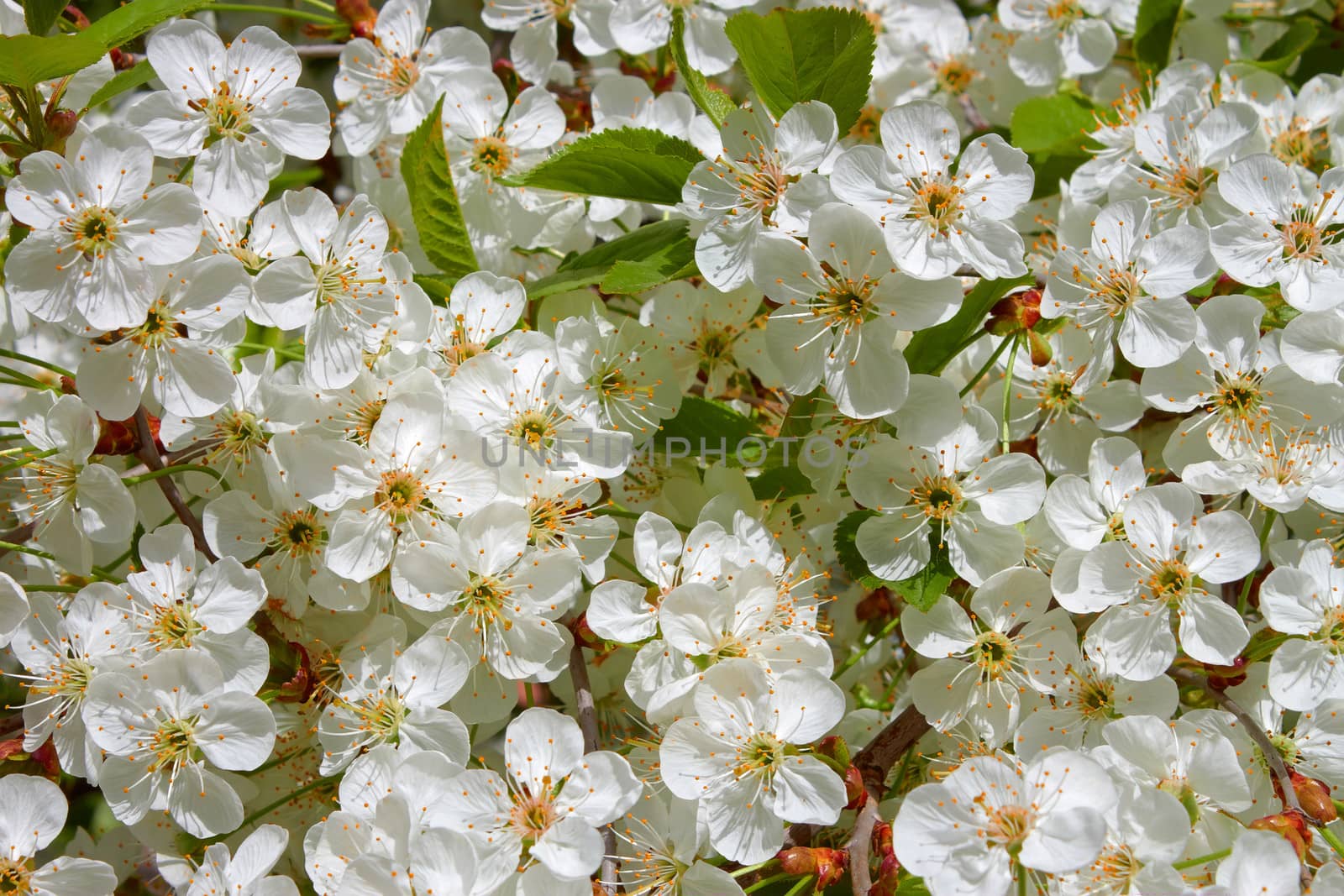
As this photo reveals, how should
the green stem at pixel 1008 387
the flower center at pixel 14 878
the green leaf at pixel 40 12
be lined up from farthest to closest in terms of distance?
the green stem at pixel 1008 387 < the green leaf at pixel 40 12 < the flower center at pixel 14 878

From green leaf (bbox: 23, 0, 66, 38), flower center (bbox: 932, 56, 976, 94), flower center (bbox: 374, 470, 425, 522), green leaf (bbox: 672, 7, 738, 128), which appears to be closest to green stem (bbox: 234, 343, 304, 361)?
flower center (bbox: 374, 470, 425, 522)

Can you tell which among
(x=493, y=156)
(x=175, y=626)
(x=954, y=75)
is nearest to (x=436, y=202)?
(x=493, y=156)

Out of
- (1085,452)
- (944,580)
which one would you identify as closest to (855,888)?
(944,580)

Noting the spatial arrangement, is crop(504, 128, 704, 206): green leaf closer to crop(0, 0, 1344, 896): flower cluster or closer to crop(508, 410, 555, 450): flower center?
crop(0, 0, 1344, 896): flower cluster

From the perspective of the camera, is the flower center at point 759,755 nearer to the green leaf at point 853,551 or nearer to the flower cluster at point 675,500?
the flower cluster at point 675,500

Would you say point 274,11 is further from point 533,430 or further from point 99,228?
point 533,430

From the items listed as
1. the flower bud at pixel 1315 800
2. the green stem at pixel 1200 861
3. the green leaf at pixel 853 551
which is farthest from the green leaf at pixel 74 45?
the flower bud at pixel 1315 800

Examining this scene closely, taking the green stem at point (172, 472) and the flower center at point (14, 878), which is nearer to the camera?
the flower center at point (14, 878)
